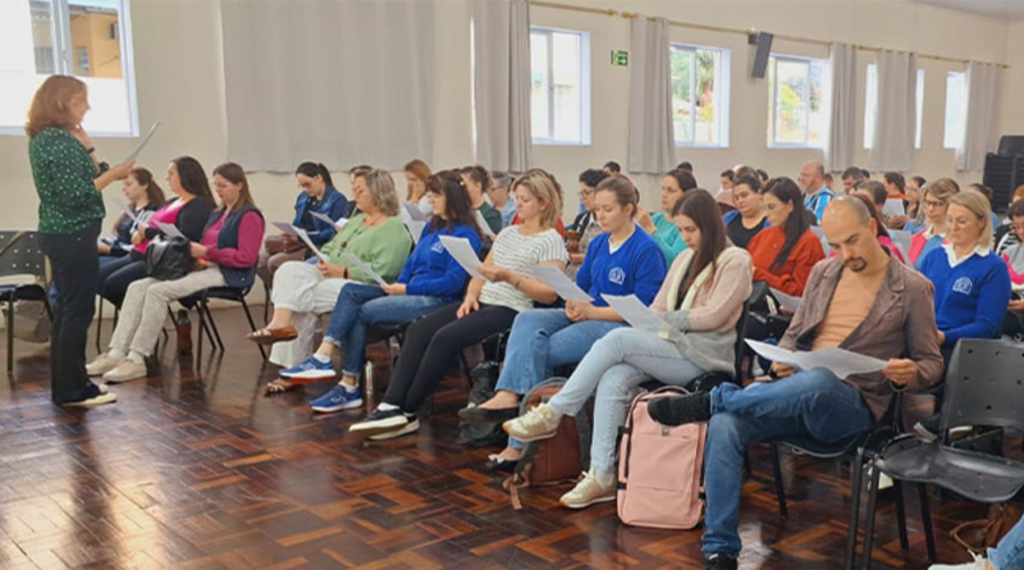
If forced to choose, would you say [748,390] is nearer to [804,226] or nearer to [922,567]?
[922,567]

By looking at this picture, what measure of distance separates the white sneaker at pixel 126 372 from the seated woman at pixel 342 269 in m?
0.85

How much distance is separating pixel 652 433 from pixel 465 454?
1072 mm

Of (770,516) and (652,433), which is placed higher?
(652,433)

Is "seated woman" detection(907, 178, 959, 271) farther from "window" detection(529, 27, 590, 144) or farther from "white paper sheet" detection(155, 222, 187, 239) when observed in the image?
"window" detection(529, 27, 590, 144)

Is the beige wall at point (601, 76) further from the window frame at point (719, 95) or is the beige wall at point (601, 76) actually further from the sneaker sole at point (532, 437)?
the sneaker sole at point (532, 437)

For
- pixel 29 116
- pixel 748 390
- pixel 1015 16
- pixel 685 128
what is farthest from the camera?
pixel 1015 16

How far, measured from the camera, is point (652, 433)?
2.95 meters

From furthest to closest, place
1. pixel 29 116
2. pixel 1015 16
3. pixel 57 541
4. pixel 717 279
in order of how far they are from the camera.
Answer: pixel 1015 16
pixel 29 116
pixel 717 279
pixel 57 541

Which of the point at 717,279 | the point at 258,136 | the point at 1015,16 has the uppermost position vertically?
the point at 1015,16

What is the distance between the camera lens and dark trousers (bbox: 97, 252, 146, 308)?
221 inches

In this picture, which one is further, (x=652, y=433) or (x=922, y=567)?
(x=652, y=433)

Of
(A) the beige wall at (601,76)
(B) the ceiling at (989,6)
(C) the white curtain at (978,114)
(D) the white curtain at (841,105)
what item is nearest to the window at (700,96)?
(A) the beige wall at (601,76)

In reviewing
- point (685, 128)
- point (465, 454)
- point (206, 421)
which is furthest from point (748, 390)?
point (685, 128)

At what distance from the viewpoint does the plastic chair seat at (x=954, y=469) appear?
2275 mm
